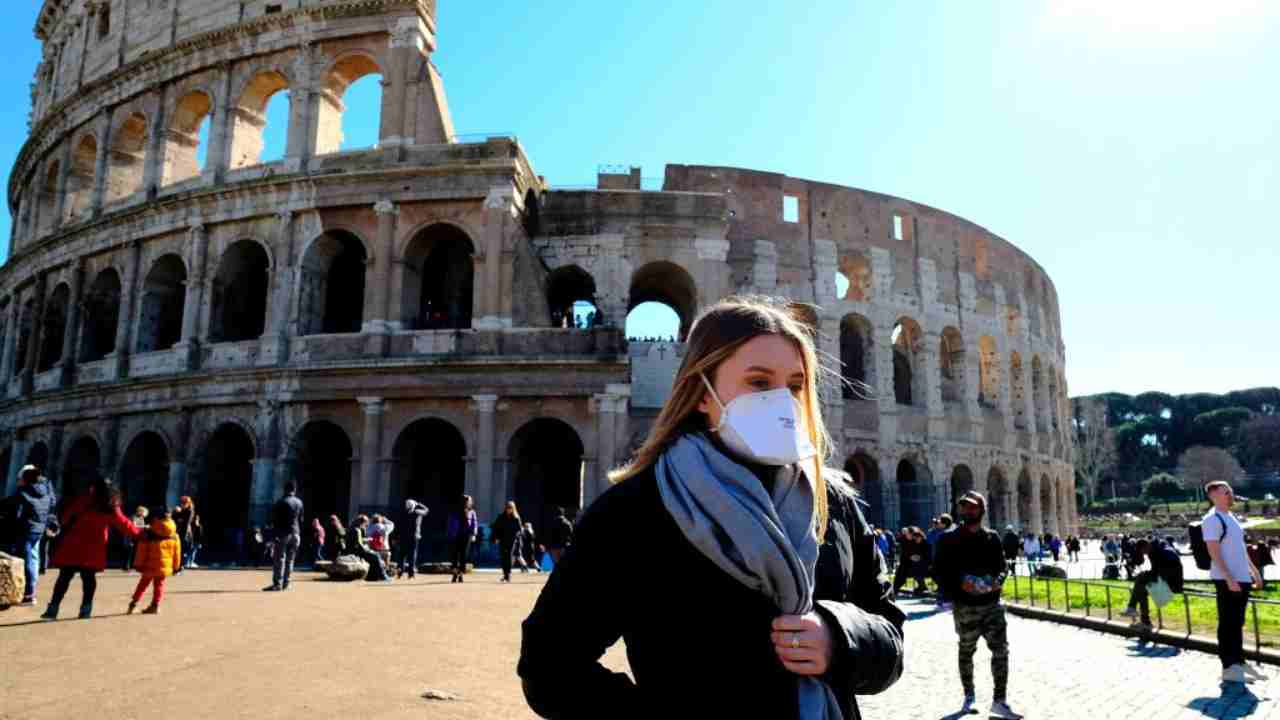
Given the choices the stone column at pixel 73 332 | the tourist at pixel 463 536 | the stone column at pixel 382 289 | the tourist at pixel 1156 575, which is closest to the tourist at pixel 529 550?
the tourist at pixel 463 536

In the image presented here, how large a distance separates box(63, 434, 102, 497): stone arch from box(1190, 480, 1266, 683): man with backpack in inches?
1022

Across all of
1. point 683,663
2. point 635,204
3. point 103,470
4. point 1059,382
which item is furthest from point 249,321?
point 1059,382

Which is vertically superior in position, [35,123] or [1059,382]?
[35,123]

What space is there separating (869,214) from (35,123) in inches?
1188

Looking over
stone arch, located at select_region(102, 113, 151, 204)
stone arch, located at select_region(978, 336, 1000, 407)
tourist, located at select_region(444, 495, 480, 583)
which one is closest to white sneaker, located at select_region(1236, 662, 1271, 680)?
tourist, located at select_region(444, 495, 480, 583)

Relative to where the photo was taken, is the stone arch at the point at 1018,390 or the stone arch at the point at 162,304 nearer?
the stone arch at the point at 162,304

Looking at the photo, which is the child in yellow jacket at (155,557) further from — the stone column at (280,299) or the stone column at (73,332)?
the stone column at (73,332)

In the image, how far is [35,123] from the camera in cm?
3008

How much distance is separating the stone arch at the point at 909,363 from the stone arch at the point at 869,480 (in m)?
3.13

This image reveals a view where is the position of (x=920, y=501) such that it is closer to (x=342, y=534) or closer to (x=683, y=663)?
(x=342, y=534)

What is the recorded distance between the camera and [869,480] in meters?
26.2

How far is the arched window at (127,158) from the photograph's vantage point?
2545cm

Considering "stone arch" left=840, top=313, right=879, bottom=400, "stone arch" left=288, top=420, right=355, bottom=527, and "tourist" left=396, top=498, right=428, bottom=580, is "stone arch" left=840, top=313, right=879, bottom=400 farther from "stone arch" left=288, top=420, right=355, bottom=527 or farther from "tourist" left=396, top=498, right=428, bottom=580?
"stone arch" left=288, top=420, right=355, bottom=527

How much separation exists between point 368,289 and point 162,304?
7.38 meters
